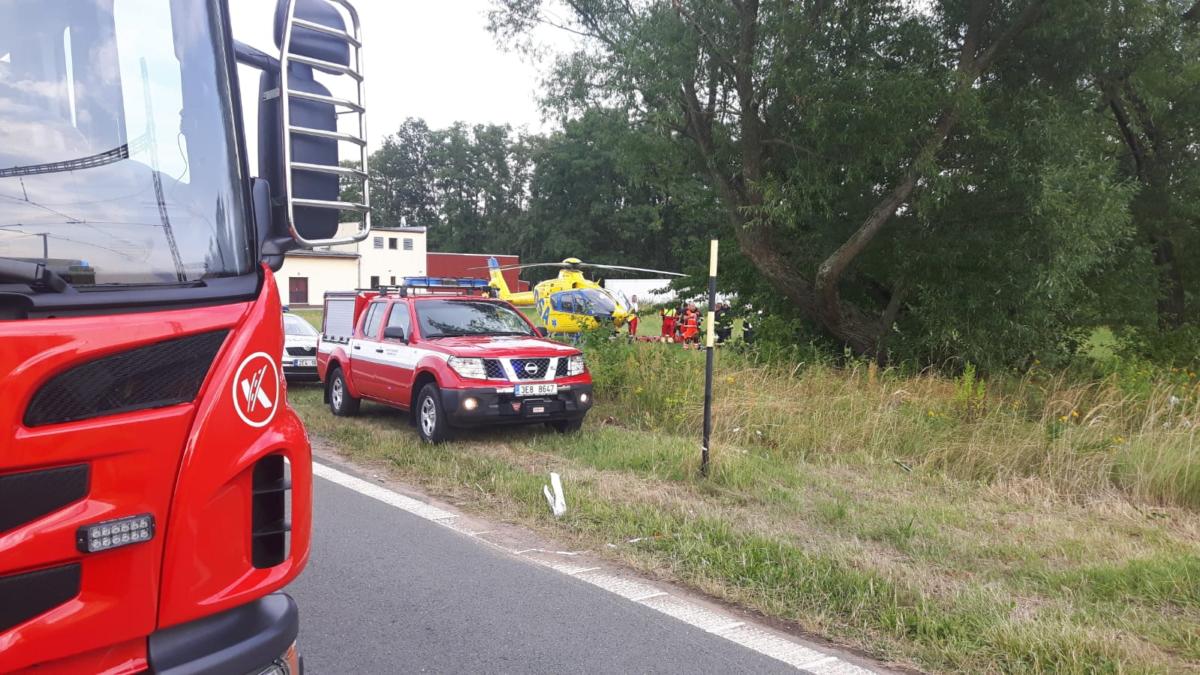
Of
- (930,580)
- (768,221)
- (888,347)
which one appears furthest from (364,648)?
(888,347)

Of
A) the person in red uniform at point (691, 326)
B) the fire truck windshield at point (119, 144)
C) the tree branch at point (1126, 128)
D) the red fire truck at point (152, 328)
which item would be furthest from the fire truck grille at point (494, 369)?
the person in red uniform at point (691, 326)

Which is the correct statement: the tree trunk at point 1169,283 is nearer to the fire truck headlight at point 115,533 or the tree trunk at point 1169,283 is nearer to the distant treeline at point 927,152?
the distant treeline at point 927,152

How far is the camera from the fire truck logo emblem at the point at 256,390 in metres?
2.39

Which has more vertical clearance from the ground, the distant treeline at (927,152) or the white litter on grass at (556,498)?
the distant treeline at (927,152)

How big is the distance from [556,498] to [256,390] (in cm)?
437

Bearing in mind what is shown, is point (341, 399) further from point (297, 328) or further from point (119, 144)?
point (119, 144)

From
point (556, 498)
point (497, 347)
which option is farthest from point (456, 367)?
point (556, 498)

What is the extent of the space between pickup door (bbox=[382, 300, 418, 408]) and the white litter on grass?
323 cm

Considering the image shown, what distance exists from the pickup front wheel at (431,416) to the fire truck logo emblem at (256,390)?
6.35 m

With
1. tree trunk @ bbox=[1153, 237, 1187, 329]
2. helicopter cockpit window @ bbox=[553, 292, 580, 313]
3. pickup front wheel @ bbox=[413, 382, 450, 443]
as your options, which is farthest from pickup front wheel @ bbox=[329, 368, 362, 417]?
helicopter cockpit window @ bbox=[553, 292, 580, 313]

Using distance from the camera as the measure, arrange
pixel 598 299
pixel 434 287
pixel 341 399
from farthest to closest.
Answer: pixel 598 299, pixel 434 287, pixel 341 399

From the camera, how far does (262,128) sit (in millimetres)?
2787

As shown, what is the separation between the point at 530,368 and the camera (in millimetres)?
9062

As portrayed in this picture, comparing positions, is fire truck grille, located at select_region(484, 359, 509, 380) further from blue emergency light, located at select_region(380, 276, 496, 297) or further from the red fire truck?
the red fire truck
